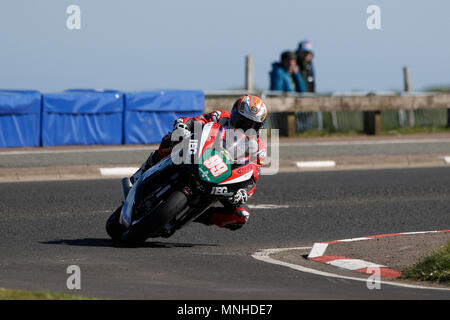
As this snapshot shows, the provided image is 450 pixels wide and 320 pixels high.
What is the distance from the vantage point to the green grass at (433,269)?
8969mm

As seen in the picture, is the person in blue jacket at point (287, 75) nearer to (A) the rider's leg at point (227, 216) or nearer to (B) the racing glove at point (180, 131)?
(A) the rider's leg at point (227, 216)

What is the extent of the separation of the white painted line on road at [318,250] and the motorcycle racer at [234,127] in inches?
29.4

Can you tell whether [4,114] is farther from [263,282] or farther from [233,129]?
[263,282]

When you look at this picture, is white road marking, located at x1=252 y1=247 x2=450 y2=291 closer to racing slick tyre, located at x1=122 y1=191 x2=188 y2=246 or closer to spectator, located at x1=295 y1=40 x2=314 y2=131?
racing slick tyre, located at x1=122 y1=191 x2=188 y2=246

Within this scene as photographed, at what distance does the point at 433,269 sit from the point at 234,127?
2.48m

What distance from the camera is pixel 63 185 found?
16.0 metres

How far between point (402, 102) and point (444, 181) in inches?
312

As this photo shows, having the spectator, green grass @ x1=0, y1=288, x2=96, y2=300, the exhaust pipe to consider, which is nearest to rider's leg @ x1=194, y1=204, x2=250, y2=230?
the exhaust pipe

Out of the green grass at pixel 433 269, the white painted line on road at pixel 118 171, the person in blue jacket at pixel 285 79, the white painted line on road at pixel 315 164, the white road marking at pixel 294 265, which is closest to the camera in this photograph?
the white road marking at pixel 294 265

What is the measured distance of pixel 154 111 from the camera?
21.8 meters

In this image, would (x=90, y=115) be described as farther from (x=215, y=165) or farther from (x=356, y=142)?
(x=215, y=165)

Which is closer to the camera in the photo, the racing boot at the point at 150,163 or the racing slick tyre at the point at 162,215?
the racing slick tyre at the point at 162,215

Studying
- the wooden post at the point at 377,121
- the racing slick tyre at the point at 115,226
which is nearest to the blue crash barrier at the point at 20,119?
the wooden post at the point at 377,121

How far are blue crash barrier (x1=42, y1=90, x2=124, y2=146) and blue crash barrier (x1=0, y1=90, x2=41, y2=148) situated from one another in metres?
0.17
